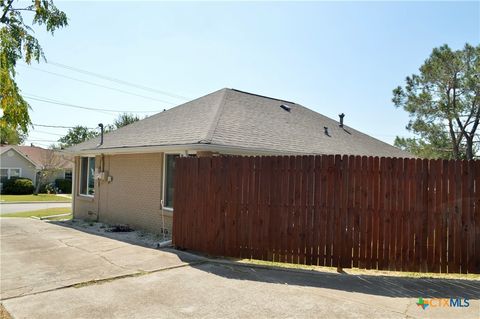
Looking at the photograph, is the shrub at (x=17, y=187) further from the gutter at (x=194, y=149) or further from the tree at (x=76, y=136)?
the gutter at (x=194, y=149)

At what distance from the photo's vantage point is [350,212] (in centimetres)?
704

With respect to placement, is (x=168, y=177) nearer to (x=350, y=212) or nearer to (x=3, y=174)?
(x=350, y=212)

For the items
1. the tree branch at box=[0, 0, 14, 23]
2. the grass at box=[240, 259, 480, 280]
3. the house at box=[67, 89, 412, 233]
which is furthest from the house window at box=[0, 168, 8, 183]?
the tree branch at box=[0, 0, 14, 23]

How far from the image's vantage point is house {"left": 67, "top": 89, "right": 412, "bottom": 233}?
11.1 meters

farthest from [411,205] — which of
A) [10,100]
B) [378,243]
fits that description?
[10,100]

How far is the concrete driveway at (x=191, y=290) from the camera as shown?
16.1 ft

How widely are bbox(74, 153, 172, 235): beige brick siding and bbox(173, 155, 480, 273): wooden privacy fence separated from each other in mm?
4031

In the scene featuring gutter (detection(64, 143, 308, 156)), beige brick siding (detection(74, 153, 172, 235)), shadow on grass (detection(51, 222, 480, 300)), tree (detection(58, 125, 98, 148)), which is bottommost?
shadow on grass (detection(51, 222, 480, 300))

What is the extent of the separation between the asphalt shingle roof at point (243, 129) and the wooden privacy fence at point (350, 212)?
102 inches

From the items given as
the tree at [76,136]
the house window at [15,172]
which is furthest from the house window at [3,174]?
the tree at [76,136]

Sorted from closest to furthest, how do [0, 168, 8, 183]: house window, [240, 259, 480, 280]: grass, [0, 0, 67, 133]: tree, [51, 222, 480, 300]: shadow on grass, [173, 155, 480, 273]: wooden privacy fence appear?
[0, 0, 67, 133]: tree < [51, 222, 480, 300]: shadow on grass < [173, 155, 480, 273]: wooden privacy fence < [240, 259, 480, 280]: grass < [0, 168, 8, 183]: house window

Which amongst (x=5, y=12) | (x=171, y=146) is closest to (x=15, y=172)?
(x=171, y=146)

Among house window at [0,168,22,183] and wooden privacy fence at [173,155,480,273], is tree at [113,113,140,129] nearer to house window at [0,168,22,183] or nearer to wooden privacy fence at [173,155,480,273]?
house window at [0,168,22,183]
